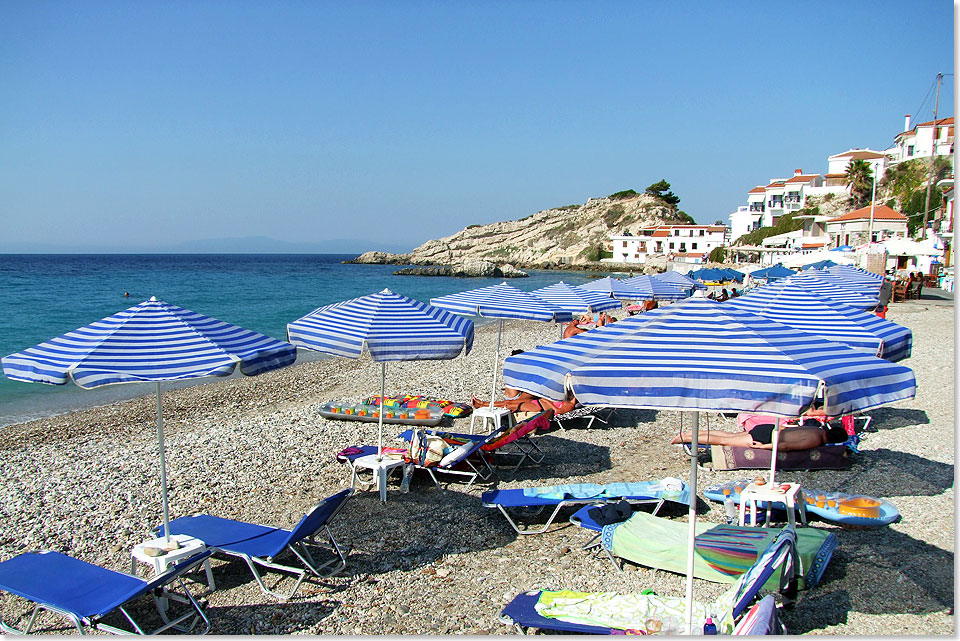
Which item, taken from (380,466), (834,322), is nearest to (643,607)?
(380,466)

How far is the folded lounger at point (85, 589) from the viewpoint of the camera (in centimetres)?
392

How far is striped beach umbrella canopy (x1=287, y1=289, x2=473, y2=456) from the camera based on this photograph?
19.8 ft

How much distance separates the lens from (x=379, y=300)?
268 inches

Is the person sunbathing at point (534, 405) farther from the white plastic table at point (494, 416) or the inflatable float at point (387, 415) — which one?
the inflatable float at point (387, 415)

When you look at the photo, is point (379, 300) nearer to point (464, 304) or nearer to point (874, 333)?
point (464, 304)

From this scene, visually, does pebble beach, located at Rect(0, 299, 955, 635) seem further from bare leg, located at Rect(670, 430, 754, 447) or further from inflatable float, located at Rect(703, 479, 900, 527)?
bare leg, located at Rect(670, 430, 754, 447)

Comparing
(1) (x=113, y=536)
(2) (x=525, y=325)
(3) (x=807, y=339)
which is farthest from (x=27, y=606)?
(2) (x=525, y=325)

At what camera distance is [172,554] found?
464cm

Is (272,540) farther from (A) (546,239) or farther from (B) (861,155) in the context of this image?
(A) (546,239)

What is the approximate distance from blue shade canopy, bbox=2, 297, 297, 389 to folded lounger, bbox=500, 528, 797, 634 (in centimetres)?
266

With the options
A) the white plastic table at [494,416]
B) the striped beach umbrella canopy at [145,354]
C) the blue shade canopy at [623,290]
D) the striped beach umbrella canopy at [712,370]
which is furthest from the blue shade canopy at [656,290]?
the striped beach umbrella canopy at [712,370]

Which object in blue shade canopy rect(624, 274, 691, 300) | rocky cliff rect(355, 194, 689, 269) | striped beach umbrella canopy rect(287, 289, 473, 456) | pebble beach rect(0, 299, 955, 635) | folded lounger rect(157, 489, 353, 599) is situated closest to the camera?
pebble beach rect(0, 299, 955, 635)

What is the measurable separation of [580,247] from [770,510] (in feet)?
304

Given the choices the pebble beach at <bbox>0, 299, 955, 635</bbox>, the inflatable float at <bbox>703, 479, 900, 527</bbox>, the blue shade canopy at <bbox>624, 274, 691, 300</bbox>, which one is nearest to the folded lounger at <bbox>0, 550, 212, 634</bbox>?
the pebble beach at <bbox>0, 299, 955, 635</bbox>
